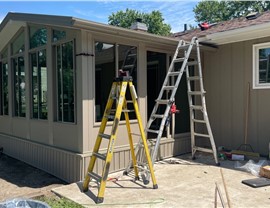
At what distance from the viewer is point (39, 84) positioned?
580 cm

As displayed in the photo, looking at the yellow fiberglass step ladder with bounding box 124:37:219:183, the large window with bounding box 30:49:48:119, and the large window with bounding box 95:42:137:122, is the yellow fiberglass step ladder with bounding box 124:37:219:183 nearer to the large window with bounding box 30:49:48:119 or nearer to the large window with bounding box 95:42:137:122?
the large window with bounding box 95:42:137:122

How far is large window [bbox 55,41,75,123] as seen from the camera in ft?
16.0

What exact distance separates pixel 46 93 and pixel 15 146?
2038 mm

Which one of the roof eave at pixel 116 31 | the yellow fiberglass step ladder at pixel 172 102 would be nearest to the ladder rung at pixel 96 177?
the yellow fiberglass step ladder at pixel 172 102

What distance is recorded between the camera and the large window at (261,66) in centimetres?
577

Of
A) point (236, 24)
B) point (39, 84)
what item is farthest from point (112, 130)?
point (236, 24)

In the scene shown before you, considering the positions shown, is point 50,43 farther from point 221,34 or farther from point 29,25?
point 221,34

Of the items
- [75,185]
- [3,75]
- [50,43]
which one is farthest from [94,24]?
[3,75]

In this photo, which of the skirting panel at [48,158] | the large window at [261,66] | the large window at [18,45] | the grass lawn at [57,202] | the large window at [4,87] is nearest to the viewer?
the grass lawn at [57,202]

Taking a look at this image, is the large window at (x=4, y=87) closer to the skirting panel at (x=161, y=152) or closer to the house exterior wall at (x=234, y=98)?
the skirting panel at (x=161, y=152)

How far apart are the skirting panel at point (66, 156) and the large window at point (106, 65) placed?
2.47 feet

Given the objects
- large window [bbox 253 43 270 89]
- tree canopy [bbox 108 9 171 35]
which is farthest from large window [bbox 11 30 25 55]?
tree canopy [bbox 108 9 171 35]

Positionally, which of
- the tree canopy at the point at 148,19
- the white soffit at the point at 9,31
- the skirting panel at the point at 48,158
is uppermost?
the tree canopy at the point at 148,19

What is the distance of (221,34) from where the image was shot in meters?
5.80
